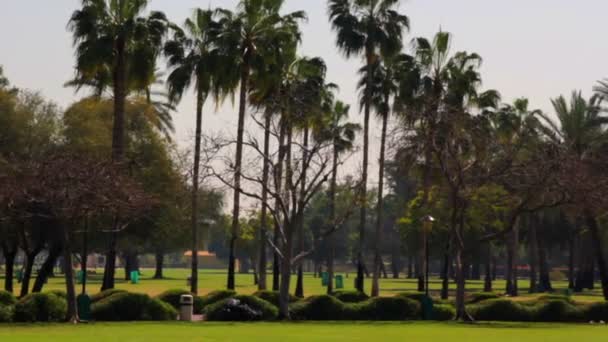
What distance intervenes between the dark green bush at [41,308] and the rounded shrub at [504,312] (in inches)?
624

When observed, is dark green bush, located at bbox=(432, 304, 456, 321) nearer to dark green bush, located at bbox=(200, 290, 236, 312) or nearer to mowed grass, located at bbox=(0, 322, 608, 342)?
mowed grass, located at bbox=(0, 322, 608, 342)

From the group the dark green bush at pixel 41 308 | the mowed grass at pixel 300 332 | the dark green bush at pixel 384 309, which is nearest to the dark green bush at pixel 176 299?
the dark green bush at pixel 41 308

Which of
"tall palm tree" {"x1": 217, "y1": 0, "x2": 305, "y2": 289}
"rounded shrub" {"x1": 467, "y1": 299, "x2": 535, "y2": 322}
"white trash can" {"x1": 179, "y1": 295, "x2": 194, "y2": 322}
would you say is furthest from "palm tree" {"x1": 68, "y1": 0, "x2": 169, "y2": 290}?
"rounded shrub" {"x1": 467, "y1": 299, "x2": 535, "y2": 322}

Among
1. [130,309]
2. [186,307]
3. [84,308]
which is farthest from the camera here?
[186,307]

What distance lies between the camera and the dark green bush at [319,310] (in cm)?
4291

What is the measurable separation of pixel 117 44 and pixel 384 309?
17396mm

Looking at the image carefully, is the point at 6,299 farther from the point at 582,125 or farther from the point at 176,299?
the point at 582,125

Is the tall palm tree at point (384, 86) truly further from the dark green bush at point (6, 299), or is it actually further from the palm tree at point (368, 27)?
the dark green bush at point (6, 299)

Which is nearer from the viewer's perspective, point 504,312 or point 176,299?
point 176,299

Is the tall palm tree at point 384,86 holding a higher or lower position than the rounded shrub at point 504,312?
higher

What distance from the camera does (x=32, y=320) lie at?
3772cm

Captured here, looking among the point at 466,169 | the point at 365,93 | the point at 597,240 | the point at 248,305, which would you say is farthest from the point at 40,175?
the point at 597,240

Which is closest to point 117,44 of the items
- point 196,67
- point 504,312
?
point 196,67

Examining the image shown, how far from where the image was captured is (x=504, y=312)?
4416 cm
